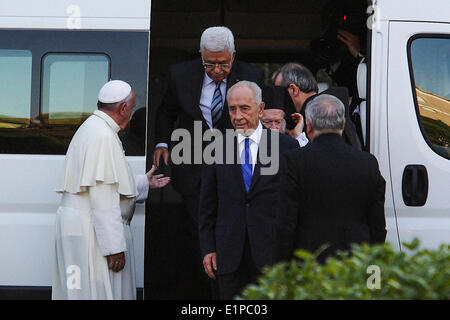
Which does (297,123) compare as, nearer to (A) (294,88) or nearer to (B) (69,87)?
(A) (294,88)

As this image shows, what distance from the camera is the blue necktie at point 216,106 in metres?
5.70

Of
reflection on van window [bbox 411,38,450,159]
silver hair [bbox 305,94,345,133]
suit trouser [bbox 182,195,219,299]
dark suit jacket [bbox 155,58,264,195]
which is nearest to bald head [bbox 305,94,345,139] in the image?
silver hair [bbox 305,94,345,133]

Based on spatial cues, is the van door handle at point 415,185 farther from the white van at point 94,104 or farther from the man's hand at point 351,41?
the man's hand at point 351,41

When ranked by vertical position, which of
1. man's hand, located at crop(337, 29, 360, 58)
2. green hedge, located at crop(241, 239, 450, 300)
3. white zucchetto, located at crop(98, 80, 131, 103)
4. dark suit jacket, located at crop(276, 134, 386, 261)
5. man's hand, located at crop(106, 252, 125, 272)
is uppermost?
man's hand, located at crop(337, 29, 360, 58)

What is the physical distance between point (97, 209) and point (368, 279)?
2.56 meters

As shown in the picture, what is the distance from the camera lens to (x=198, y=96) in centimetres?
570

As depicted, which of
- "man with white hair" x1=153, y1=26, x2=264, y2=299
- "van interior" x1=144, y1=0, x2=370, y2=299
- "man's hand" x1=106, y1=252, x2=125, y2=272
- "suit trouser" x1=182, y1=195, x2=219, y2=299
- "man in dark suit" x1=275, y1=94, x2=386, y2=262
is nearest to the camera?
"man in dark suit" x1=275, y1=94, x2=386, y2=262

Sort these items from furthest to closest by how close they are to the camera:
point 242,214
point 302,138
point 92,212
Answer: point 302,138 → point 92,212 → point 242,214

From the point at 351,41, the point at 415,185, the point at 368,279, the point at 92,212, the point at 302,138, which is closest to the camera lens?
the point at 368,279

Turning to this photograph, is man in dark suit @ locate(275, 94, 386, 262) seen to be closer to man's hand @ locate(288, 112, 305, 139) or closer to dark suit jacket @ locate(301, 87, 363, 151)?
dark suit jacket @ locate(301, 87, 363, 151)

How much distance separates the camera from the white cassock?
201 inches

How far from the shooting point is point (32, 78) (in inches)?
220

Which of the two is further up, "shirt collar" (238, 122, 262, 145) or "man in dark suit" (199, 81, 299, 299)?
"shirt collar" (238, 122, 262, 145)

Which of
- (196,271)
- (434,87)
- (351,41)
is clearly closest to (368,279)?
(434,87)
